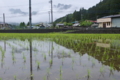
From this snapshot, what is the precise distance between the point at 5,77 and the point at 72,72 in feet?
3.63

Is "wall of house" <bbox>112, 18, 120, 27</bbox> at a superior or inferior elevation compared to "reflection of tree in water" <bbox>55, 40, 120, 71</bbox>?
superior

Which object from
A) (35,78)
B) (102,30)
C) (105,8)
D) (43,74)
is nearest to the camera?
(35,78)

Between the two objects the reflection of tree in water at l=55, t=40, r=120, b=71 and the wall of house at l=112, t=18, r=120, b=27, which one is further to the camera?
the wall of house at l=112, t=18, r=120, b=27

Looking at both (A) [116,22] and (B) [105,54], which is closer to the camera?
(B) [105,54]

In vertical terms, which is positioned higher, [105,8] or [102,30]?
[105,8]

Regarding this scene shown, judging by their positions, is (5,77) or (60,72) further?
(60,72)

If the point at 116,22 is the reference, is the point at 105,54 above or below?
below

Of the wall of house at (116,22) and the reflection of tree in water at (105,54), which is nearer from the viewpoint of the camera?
the reflection of tree in water at (105,54)

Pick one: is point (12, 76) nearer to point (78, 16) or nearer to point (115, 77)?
point (115, 77)

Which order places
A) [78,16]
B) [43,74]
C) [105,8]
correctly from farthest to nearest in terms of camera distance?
[78,16] → [105,8] → [43,74]

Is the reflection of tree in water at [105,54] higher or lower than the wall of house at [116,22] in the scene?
lower

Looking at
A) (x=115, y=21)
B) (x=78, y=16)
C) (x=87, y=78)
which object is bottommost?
(x=87, y=78)

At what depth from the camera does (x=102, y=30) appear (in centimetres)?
1864

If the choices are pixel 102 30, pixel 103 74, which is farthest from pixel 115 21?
pixel 103 74
